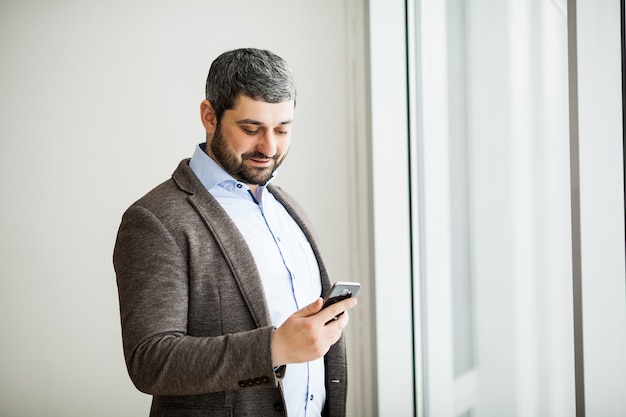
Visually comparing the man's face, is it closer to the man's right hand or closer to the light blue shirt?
the light blue shirt

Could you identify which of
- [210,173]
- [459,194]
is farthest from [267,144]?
[459,194]

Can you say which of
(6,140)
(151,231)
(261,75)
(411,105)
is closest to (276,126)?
(261,75)

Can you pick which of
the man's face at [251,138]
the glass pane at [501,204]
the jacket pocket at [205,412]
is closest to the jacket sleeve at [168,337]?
the jacket pocket at [205,412]

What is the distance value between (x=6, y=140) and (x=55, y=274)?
21.8 inches

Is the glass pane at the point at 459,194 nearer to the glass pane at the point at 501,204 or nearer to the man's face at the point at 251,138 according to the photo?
the glass pane at the point at 501,204

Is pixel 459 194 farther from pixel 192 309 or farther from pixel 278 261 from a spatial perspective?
pixel 192 309

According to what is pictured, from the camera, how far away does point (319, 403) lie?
1.38 metres

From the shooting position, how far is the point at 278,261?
1355mm

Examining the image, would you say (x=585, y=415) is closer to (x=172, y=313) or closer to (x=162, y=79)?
(x=172, y=313)

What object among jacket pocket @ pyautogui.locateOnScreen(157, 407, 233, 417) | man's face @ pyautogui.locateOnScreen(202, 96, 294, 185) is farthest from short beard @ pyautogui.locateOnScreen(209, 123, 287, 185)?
jacket pocket @ pyautogui.locateOnScreen(157, 407, 233, 417)

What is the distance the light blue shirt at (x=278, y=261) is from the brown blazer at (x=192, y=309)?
7 cm

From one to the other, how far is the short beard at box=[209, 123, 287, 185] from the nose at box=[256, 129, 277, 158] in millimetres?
12

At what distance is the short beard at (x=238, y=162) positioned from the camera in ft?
4.42

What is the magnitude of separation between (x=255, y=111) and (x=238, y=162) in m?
0.11
